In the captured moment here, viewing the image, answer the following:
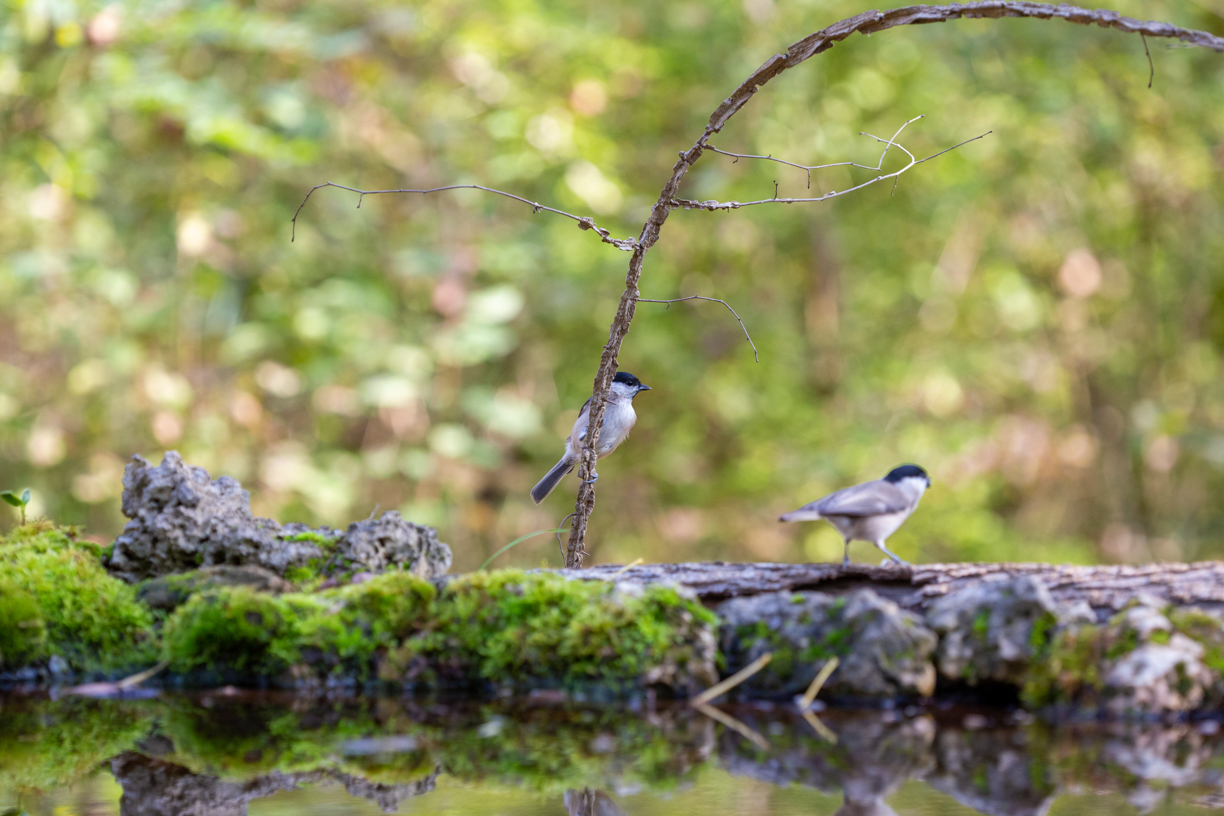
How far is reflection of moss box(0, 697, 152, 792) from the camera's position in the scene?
1.67 metres

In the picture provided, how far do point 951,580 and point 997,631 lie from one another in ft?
0.81

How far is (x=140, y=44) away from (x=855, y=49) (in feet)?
18.5

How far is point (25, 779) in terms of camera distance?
5.36ft

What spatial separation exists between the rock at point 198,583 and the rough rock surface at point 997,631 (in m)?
1.56

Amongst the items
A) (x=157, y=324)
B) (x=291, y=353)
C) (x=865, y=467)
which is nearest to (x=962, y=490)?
(x=865, y=467)

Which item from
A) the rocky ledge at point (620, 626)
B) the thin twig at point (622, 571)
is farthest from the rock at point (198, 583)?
the thin twig at point (622, 571)

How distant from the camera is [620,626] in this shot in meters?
2.23

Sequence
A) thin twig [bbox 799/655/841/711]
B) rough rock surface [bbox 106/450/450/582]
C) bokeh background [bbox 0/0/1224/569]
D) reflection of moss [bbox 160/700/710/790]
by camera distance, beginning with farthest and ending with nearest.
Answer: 1. bokeh background [bbox 0/0/1224/569]
2. rough rock surface [bbox 106/450/450/582]
3. thin twig [bbox 799/655/841/711]
4. reflection of moss [bbox 160/700/710/790]

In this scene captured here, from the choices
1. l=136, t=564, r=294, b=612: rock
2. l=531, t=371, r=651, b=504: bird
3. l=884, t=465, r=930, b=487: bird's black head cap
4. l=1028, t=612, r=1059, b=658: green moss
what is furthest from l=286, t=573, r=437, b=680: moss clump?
l=531, t=371, r=651, b=504: bird

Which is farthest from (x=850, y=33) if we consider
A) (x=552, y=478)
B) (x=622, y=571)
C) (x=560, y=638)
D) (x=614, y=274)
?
(x=614, y=274)

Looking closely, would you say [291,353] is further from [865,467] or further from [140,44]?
[865,467]

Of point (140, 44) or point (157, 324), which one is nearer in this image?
point (140, 44)

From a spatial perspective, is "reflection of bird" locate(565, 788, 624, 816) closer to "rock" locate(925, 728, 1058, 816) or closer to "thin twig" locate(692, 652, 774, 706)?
"rock" locate(925, 728, 1058, 816)

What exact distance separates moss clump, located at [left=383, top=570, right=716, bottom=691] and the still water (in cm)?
10
